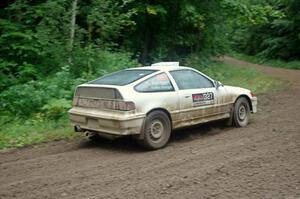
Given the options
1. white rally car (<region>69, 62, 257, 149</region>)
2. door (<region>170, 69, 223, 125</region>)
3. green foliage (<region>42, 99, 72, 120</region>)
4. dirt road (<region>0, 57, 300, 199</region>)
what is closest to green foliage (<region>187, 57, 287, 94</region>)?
door (<region>170, 69, 223, 125</region>)

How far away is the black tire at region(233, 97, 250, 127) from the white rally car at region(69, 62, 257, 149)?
1.09 feet

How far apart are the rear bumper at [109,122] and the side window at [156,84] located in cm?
62

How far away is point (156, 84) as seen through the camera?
27.8 ft

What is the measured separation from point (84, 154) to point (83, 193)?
7.17 ft

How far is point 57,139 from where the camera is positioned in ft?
29.7

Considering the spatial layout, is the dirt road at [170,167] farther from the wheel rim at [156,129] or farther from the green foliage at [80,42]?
the green foliage at [80,42]

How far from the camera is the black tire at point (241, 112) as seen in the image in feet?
32.7

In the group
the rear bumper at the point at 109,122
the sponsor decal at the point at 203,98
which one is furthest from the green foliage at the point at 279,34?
the rear bumper at the point at 109,122

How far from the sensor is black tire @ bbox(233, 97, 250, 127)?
32.7ft

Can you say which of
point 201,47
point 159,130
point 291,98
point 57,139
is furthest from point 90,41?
point 201,47

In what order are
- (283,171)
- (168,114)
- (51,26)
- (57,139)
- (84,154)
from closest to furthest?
(283,171) → (84,154) → (168,114) → (57,139) → (51,26)

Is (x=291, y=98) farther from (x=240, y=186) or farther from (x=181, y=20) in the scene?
(x=240, y=186)

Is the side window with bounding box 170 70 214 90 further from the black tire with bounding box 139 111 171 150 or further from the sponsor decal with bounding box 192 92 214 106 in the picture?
the black tire with bounding box 139 111 171 150

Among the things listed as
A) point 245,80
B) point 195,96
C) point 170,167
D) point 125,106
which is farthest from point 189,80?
point 245,80
